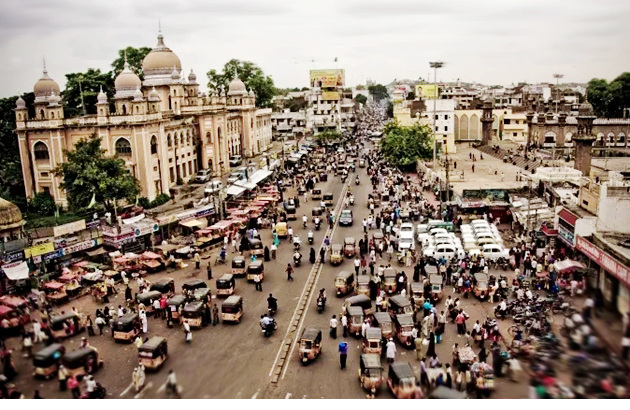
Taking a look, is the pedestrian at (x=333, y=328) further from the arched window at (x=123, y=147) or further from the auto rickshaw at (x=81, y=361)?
the arched window at (x=123, y=147)

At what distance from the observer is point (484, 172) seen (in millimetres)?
19281

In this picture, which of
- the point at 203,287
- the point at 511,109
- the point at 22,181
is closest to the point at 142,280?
the point at 203,287

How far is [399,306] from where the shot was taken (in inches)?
302

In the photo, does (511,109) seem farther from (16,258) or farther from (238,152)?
(16,258)

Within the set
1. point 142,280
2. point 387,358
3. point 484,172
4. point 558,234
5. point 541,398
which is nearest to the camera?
point 541,398

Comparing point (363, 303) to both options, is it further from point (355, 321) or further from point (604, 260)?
point (604, 260)

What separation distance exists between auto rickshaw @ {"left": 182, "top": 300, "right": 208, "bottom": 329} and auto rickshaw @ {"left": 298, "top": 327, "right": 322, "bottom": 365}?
4.78ft

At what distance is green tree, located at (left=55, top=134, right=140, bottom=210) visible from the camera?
11.3 meters

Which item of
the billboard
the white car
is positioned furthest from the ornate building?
the billboard

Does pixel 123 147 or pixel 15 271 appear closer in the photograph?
pixel 15 271

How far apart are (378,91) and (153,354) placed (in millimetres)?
84664

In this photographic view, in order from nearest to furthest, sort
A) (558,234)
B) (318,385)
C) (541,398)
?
1. (541,398)
2. (318,385)
3. (558,234)

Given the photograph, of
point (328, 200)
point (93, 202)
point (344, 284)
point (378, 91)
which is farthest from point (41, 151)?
point (378, 91)

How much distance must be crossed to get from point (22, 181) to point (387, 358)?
27.6ft
